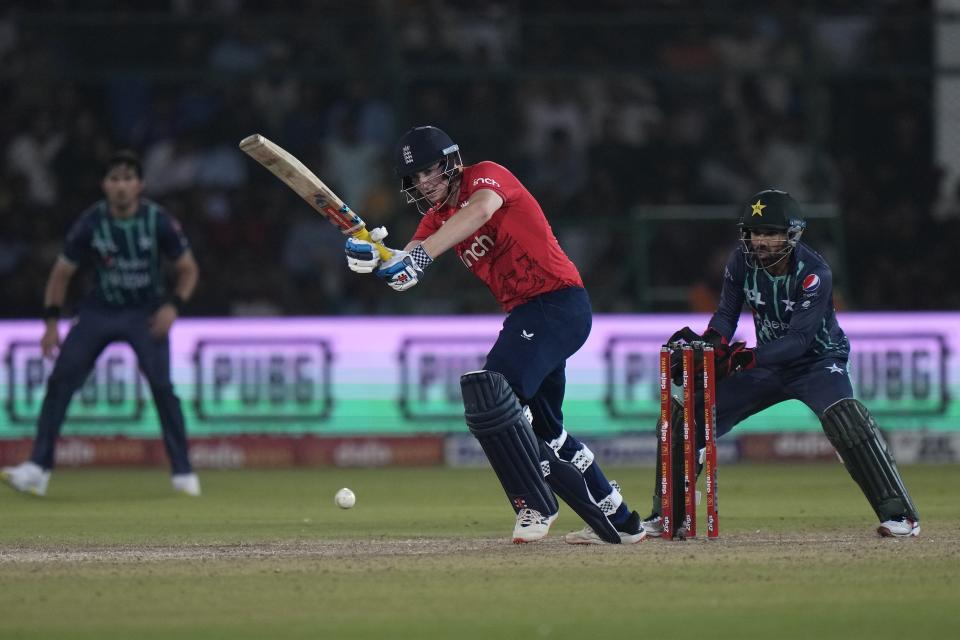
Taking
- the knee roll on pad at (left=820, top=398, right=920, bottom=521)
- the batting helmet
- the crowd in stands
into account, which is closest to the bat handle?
the batting helmet

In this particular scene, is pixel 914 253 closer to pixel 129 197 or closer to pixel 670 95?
Result: pixel 670 95

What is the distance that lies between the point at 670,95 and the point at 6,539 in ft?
27.6

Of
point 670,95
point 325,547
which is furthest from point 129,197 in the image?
point 670,95

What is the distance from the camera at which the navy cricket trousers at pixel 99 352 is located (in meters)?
10.7

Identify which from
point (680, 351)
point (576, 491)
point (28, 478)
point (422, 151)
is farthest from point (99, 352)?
point (680, 351)

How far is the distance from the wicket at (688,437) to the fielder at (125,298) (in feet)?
13.7

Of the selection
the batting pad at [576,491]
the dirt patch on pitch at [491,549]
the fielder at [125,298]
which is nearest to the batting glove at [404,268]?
the batting pad at [576,491]

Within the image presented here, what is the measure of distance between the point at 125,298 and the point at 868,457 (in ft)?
16.7

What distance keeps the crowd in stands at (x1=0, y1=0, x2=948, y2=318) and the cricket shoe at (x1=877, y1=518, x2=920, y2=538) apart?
20.9 feet

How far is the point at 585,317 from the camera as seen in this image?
7.46 meters

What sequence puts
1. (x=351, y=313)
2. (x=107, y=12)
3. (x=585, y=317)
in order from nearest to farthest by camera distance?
1. (x=585, y=317)
2. (x=351, y=313)
3. (x=107, y=12)

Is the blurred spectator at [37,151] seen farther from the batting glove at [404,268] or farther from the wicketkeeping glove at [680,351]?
the batting glove at [404,268]

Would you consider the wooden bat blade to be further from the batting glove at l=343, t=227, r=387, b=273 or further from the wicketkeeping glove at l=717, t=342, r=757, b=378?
the wicketkeeping glove at l=717, t=342, r=757, b=378

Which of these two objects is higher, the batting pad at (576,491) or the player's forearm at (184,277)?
the player's forearm at (184,277)
